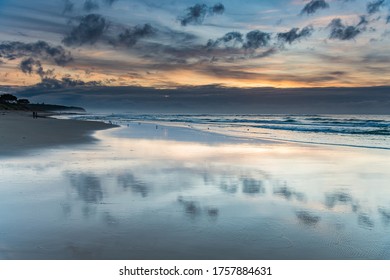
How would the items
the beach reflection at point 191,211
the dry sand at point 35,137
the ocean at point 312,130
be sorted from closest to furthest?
the beach reflection at point 191,211 → the dry sand at point 35,137 → the ocean at point 312,130

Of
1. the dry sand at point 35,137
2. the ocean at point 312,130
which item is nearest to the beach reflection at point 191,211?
the dry sand at point 35,137

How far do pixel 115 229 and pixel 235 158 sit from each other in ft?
29.6

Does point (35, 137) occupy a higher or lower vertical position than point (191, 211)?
higher

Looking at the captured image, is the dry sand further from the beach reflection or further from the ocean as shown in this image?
the ocean

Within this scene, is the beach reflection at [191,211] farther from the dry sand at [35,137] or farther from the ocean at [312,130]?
the ocean at [312,130]

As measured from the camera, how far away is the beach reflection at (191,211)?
15.9 feet

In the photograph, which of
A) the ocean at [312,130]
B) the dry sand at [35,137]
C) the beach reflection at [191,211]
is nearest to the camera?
the beach reflection at [191,211]

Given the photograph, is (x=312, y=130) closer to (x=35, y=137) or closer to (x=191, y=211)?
(x=35, y=137)

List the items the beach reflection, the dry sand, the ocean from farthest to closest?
the ocean, the dry sand, the beach reflection

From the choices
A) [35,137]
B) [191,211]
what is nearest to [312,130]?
[35,137]

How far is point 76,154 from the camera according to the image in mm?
14336

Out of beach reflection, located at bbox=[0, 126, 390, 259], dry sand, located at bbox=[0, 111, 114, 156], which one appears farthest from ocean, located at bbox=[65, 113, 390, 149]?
beach reflection, located at bbox=[0, 126, 390, 259]

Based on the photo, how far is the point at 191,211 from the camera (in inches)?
259

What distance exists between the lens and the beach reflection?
485 cm
